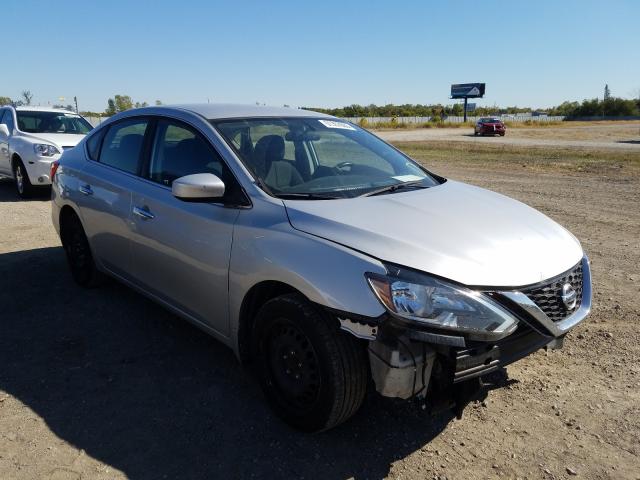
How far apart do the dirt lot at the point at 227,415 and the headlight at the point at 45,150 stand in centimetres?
551

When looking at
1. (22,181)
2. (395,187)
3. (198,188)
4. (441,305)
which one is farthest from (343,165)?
(22,181)

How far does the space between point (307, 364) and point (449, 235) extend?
97 centimetres

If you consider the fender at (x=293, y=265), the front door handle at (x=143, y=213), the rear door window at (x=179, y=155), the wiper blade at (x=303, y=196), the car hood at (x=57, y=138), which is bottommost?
the fender at (x=293, y=265)

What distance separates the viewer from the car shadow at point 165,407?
262cm

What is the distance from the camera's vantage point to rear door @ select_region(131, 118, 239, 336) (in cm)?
311

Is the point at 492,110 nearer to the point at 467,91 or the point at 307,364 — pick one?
the point at 467,91

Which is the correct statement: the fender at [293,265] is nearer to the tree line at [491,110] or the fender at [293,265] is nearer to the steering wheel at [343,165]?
the steering wheel at [343,165]

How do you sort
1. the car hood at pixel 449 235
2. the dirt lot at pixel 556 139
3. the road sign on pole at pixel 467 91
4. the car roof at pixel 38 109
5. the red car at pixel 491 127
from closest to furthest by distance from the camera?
the car hood at pixel 449 235 → the car roof at pixel 38 109 → the dirt lot at pixel 556 139 → the red car at pixel 491 127 → the road sign on pole at pixel 467 91

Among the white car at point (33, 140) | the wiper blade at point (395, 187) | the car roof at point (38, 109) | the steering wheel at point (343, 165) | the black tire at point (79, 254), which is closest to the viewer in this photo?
the wiper blade at point (395, 187)

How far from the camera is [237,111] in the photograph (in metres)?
3.76

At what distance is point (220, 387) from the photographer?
3289 millimetres

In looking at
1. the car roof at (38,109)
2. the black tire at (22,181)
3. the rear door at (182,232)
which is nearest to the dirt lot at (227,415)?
the rear door at (182,232)

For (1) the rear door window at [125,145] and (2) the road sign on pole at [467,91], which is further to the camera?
(2) the road sign on pole at [467,91]

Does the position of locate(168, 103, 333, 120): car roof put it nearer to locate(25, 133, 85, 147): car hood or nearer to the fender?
the fender
